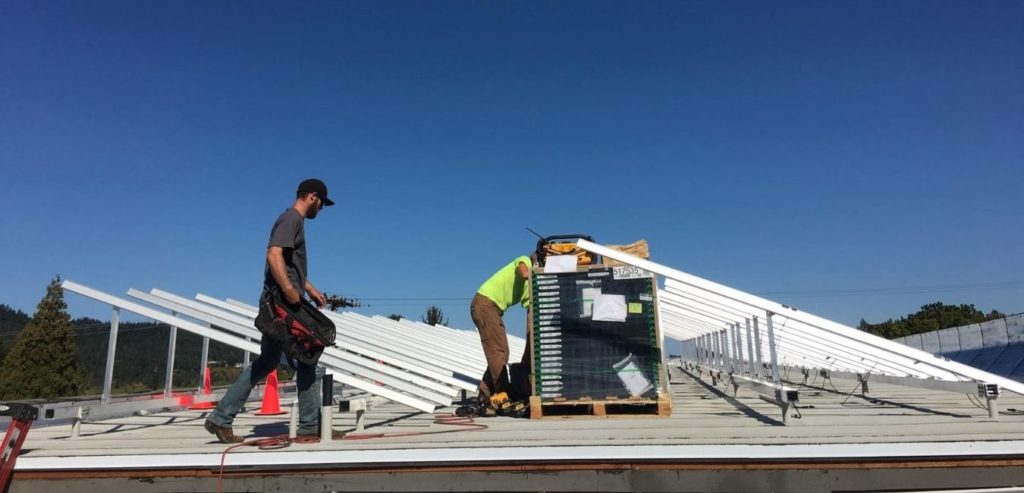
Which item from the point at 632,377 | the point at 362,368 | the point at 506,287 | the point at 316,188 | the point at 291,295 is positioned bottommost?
the point at 632,377

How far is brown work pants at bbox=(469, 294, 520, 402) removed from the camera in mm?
5641

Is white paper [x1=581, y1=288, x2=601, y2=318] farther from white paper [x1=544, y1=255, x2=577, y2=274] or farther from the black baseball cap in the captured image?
the black baseball cap

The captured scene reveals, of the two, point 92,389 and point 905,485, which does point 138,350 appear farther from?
point 905,485

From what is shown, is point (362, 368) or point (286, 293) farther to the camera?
point (362, 368)

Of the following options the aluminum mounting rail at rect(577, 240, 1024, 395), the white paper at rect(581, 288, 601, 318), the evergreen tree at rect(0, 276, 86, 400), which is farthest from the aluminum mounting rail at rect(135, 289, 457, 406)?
the evergreen tree at rect(0, 276, 86, 400)

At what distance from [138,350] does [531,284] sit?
175 ft

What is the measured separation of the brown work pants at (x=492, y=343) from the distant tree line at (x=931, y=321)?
6005 centimetres

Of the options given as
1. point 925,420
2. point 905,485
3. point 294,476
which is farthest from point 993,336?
point 294,476

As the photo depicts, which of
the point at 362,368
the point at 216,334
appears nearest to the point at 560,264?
the point at 362,368

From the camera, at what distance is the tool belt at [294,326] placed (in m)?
3.74

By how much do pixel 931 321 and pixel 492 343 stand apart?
6633 cm

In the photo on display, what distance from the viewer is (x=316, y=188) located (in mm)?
4281

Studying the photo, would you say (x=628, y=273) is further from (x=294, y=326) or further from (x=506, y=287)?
(x=294, y=326)

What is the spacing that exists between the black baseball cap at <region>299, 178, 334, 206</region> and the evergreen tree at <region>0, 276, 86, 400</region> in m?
44.4
